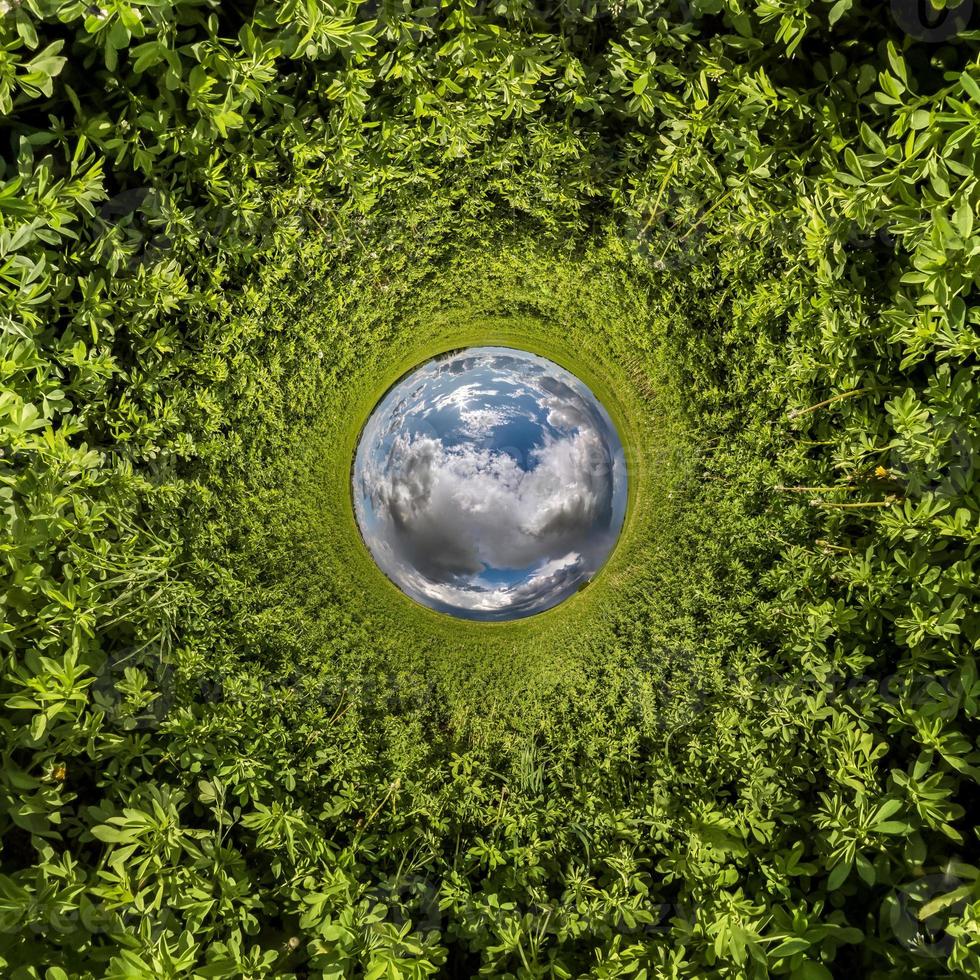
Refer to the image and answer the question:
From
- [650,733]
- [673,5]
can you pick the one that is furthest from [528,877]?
[673,5]

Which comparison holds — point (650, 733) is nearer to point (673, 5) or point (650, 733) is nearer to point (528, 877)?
point (528, 877)

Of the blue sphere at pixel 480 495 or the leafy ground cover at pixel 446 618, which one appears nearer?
the leafy ground cover at pixel 446 618

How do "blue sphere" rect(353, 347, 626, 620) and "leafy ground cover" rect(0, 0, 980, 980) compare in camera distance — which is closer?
"leafy ground cover" rect(0, 0, 980, 980)

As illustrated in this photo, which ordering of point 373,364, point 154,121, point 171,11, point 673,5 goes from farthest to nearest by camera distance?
point 373,364 → point 673,5 → point 154,121 → point 171,11

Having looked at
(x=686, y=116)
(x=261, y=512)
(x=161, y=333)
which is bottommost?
(x=261, y=512)
